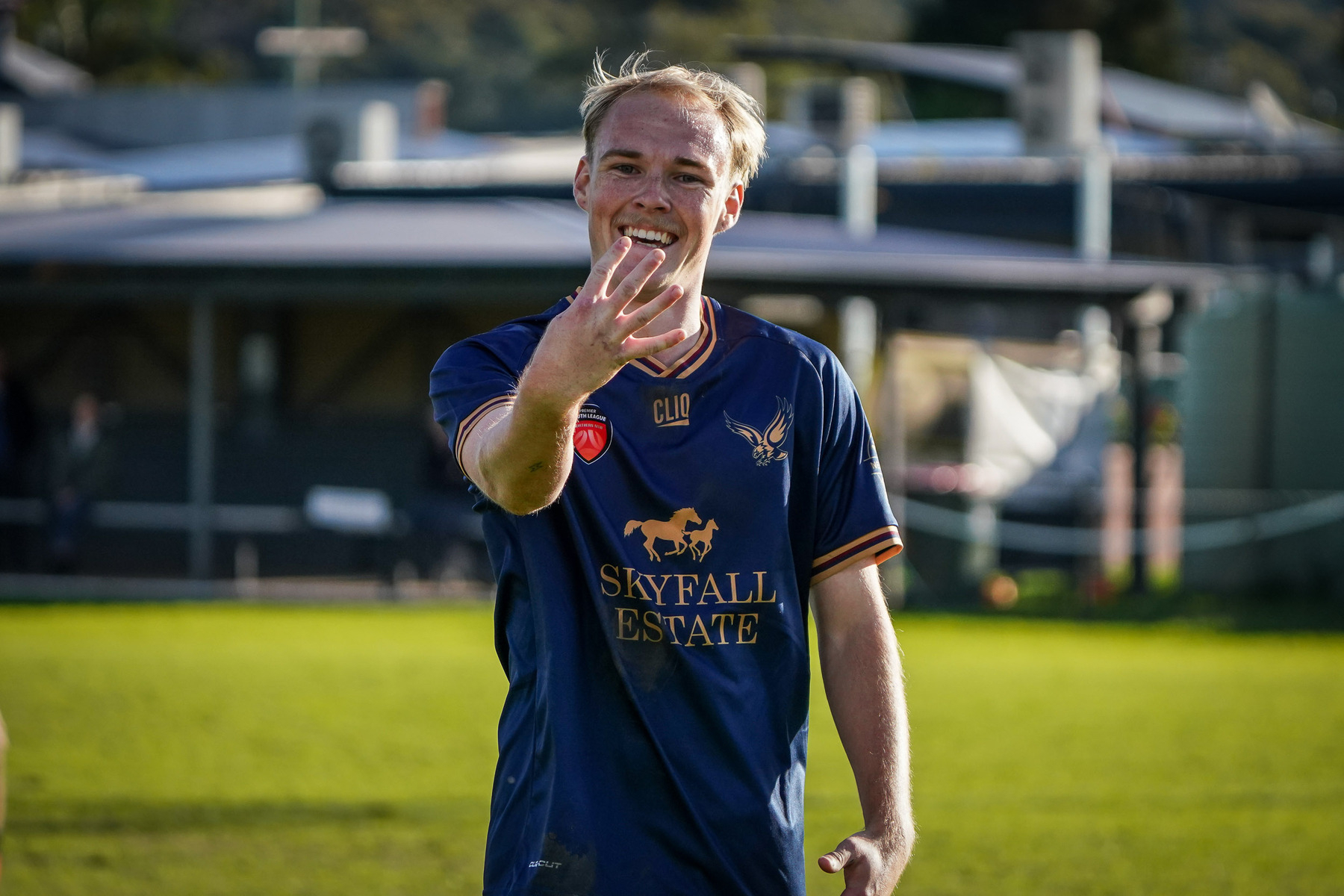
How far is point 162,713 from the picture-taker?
11133 mm

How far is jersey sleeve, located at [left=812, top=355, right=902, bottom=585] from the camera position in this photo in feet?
9.84

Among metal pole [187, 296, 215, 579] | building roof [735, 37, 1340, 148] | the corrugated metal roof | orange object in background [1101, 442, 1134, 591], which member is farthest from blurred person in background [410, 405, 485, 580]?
building roof [735, 37, 1340, 148]

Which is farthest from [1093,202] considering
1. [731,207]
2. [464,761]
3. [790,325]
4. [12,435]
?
[731,207]

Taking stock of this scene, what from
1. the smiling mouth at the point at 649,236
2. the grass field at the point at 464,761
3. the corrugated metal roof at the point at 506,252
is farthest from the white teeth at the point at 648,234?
the corrugated metal roof at the point at 506,252

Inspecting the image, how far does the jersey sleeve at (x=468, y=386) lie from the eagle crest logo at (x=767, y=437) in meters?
0.38

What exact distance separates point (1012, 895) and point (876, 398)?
38.3 ft

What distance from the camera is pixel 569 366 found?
2.44 meters

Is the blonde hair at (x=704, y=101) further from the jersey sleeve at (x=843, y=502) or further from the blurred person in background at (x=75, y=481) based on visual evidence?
the blurred person in background at (x=75, y=481)

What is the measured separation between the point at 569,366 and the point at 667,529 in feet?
1.59

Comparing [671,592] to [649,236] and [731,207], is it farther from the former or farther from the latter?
[731,207]

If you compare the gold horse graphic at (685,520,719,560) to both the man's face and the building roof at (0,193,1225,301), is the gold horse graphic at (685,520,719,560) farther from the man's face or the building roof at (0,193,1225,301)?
the building roof at (0,193,1225,301)

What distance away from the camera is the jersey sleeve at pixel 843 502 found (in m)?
3.00

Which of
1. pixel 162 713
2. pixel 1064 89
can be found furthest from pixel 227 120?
pixel 162 713

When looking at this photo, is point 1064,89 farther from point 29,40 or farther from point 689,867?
point 29,40
